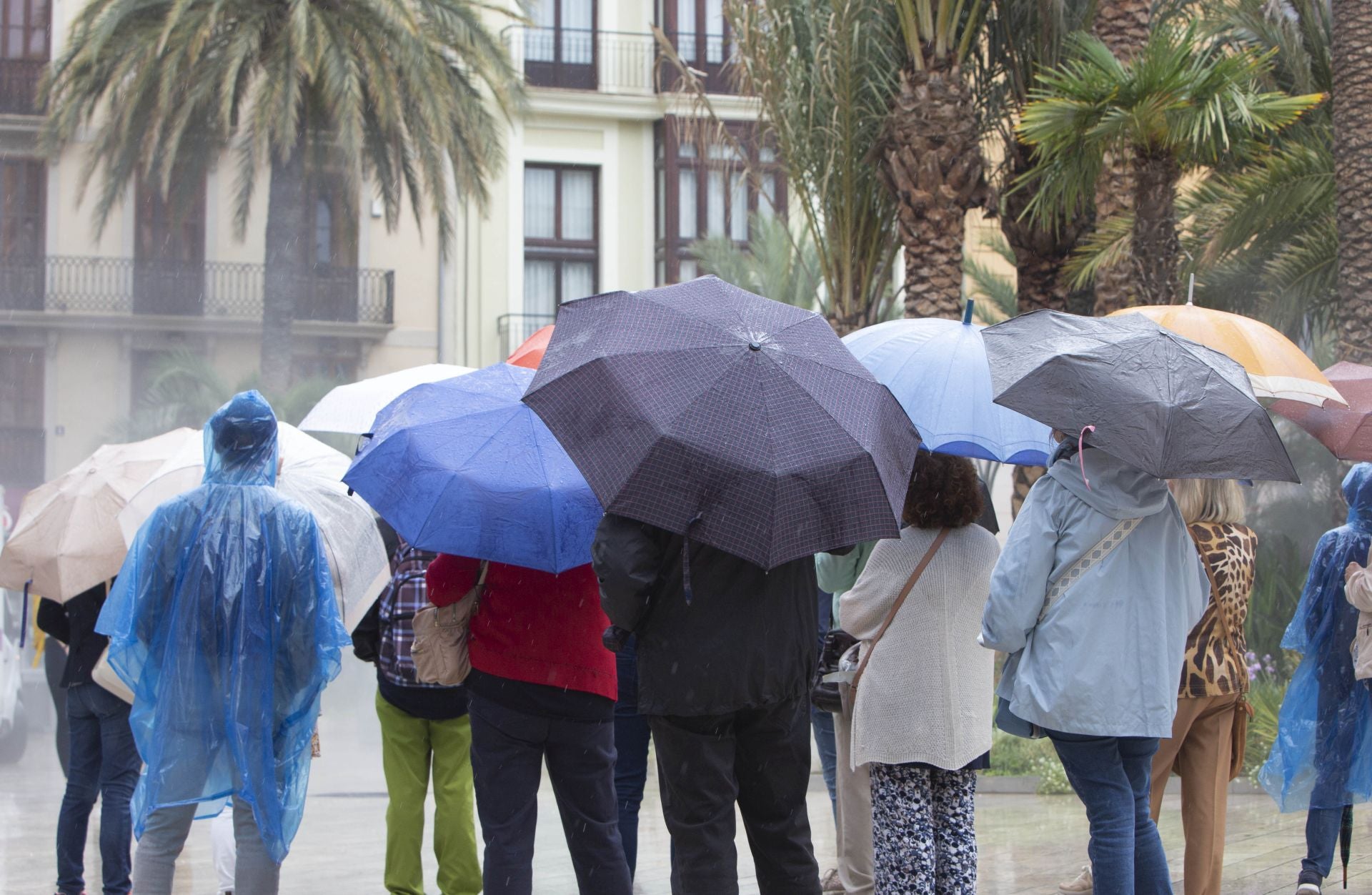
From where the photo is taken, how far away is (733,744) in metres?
4.01

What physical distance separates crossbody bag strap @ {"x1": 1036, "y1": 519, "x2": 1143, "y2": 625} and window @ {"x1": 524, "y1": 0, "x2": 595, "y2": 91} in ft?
79.6

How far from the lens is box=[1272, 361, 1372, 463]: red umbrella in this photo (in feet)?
19.3

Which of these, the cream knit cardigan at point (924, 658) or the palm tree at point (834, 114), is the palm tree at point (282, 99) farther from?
the cream knit cardigan at point (924, 658)

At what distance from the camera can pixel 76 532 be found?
18.2 feet

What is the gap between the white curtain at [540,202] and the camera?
2738 centimetres

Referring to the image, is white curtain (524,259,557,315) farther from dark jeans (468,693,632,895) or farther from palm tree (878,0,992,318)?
dark jeans (468,693,632,895)

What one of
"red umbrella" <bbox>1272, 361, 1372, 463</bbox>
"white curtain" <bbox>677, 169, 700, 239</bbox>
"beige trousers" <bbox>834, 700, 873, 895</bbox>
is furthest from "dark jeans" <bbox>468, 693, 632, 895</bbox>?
"white curtain" <bbox>677, 169, 700, 239</bbox>

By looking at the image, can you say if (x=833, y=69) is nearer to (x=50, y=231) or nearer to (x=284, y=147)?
(x=284, y=147)

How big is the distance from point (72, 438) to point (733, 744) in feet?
75.1

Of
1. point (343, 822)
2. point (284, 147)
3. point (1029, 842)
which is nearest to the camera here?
point (1029, 842)

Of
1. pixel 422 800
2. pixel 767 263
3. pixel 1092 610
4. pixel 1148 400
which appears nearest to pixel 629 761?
pixel 422 800

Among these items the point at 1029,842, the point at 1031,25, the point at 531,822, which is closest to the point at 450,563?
the point at 531,822

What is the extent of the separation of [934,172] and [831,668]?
244 inches

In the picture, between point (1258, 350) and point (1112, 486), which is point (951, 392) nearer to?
point (1112, 486)
